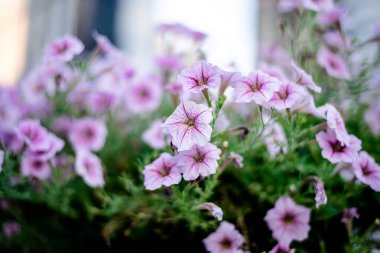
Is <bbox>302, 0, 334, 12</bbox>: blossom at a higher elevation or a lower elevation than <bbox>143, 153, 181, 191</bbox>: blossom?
higher

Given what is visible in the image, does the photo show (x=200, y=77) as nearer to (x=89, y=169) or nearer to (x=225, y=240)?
(x=225, y=240)

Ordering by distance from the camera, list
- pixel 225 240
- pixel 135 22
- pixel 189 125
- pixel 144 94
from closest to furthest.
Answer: pixel 189 125
pixel 225 240
pixel 144 94
pixel 135 22

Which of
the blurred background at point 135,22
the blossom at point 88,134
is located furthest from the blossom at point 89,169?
the blurred background at point 135,22

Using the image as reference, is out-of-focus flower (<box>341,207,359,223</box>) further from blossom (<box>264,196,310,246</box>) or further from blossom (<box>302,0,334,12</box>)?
blossom (<box>302,0,334,12</box>)

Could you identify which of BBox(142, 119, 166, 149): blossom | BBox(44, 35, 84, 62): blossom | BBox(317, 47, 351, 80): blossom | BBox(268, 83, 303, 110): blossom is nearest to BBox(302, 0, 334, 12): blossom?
BBox(317, 47, 351, 80): blossom

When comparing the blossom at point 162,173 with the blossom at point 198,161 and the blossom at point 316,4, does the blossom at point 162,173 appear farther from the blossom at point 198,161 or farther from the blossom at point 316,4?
the blossom at point 316,4

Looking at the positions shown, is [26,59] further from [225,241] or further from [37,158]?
[225,241]

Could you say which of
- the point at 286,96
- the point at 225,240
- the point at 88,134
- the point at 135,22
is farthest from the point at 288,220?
the point at 135,22
